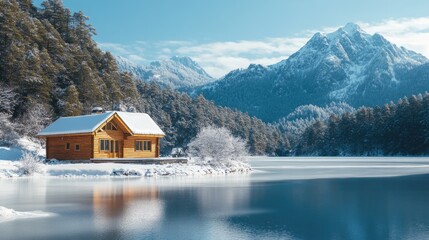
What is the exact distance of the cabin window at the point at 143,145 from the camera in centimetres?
5459

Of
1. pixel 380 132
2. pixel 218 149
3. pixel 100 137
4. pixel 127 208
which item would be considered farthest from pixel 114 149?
pixel 380 132

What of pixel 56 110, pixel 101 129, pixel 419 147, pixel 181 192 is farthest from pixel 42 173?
pixel 419 147

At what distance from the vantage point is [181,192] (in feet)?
87.7

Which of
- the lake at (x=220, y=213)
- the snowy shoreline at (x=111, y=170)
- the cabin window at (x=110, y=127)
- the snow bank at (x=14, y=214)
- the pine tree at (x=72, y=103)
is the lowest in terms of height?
the lake at (x=220, y=213)

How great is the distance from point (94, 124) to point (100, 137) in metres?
1.59

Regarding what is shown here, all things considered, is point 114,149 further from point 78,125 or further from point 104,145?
point 78,125

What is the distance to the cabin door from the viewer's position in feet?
169

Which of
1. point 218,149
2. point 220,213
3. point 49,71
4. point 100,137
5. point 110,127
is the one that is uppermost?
point 49,71

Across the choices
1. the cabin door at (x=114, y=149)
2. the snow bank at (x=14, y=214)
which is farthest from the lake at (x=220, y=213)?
the cabin door at (x=114, y=149)

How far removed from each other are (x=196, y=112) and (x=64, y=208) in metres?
103

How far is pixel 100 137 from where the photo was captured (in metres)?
50.5

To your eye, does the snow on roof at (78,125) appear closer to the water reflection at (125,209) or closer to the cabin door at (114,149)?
the cabin door at (114,149)

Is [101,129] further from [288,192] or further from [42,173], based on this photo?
[288,192]

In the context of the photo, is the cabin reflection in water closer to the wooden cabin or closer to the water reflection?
the water reflection
